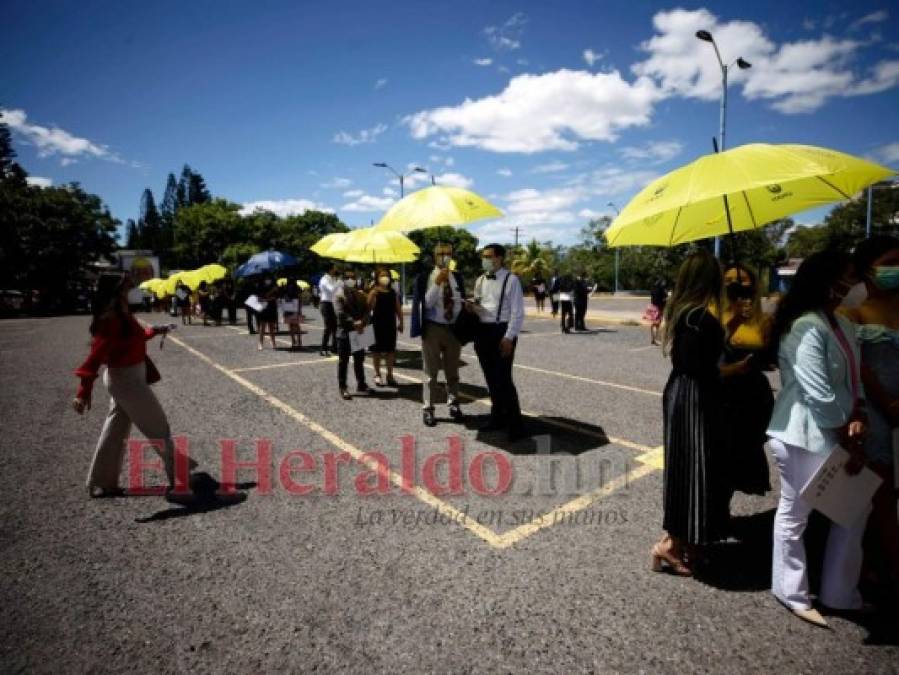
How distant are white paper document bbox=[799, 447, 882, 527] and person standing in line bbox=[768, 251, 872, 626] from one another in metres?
0.03

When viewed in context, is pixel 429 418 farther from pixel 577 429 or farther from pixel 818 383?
pixel 818 383

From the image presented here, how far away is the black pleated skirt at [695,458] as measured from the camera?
8.70 feet

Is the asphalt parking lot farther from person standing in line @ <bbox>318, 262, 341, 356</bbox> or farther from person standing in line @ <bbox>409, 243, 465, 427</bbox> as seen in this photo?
person standing in line @ <bbox>318, 262, 341, 356</bbox>

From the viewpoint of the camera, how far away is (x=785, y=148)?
3307 mm

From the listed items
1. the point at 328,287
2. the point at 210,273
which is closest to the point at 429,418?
the point at 328,287

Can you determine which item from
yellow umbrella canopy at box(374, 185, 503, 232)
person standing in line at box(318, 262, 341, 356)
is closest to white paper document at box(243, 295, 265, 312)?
person standing in line at box(318, 262, 341, 356)

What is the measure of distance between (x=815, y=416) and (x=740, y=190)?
1.40 metres

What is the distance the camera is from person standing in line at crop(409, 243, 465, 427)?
18.2ft

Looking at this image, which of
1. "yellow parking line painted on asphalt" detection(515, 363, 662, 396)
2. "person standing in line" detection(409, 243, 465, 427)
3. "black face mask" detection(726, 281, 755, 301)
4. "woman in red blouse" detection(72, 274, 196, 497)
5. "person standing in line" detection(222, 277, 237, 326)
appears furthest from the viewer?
"person standing in line" detection(222, 277, 237, 326)

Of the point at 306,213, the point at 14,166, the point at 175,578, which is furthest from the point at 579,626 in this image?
the point at 14,166

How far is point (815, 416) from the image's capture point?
2.28 metres

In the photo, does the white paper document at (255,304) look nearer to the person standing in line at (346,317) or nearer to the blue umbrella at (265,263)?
the blue umbrella at (265,263)

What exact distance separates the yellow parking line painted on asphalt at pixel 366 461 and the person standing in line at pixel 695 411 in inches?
48.3

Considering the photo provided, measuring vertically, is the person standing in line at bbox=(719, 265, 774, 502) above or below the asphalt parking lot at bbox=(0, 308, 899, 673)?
above
